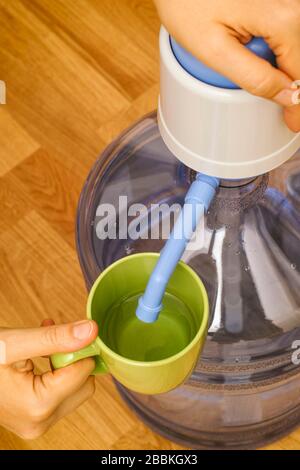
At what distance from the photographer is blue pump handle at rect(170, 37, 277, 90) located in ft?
1.07

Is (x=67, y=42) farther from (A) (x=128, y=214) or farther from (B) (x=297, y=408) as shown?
(B) (x=297, y=408)

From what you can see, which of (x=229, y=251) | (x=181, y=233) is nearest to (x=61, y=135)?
(x=229, y=251)

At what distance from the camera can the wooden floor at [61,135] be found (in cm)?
70

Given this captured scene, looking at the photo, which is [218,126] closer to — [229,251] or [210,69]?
[210,69]

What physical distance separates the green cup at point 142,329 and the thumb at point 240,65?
0.14m

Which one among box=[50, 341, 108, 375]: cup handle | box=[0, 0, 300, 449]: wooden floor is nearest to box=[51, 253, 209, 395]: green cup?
box=[50, 341, 108, 375]: cup handle

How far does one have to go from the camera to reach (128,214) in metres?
0.58

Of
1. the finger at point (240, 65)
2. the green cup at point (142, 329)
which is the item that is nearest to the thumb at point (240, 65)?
the finger at point (240, 65)

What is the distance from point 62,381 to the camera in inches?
18.3

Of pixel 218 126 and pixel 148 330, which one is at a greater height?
pixel 218 126

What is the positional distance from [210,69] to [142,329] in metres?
0.20

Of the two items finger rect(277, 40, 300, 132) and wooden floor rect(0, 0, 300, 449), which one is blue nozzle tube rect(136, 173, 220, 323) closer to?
finger rect(277, 40, 300, 132)

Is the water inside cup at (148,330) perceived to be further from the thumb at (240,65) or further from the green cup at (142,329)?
the thumb at (240,65)

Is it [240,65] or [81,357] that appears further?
[81,357]
